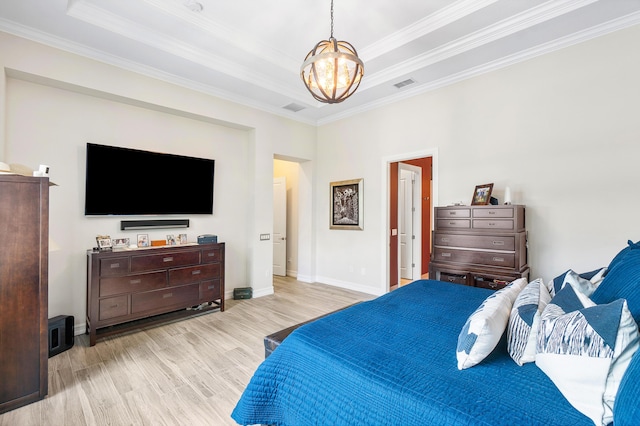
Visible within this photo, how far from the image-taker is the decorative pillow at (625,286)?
3.80 feet

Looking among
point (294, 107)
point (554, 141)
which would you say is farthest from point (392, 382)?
point (294, 107)

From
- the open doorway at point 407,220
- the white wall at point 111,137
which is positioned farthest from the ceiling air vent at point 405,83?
the white wall at point 111,137

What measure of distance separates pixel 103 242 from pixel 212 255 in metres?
1.20

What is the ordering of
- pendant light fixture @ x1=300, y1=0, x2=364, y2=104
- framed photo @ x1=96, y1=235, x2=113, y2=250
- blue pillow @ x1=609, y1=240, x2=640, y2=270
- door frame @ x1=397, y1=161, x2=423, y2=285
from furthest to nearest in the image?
door frame @ x1=397, y1=161, x2=423, y2=285
framed photo @ x1=96, y1=235, x2=113, y2=250
pendant light fixture @ x1=300, y1=0, x2=364, y2=104
blue pillow @ x1=609, y1=240, x2=640, y2=270

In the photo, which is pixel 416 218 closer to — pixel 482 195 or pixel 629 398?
pixel 482 195

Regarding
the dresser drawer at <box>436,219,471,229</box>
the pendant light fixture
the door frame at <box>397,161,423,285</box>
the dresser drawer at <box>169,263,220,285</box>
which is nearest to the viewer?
the pendant light fixture

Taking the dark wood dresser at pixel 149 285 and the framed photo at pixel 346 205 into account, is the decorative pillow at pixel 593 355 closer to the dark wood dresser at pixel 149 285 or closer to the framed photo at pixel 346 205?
the dark wood dresser at pixel 149 285

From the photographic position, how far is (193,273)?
379cm

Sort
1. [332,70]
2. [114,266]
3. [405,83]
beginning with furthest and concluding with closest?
[405,83] → [114,266] → [332,70]

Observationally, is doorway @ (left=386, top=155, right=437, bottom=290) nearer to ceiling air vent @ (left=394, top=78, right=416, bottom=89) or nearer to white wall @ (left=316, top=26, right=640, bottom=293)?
white wall @ (left=316, top=26, right=640, bottom=293)

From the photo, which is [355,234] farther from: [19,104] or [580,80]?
[19,104]

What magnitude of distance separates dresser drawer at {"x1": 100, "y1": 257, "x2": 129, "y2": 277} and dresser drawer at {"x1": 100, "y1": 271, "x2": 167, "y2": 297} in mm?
63

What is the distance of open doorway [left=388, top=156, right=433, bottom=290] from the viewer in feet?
17.1

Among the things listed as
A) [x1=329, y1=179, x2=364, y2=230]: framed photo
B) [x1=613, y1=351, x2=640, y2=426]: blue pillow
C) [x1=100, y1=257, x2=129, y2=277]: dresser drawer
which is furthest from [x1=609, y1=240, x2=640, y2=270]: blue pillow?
[x1=100, y1=257, x2=129, y2=277]: dresser drawer
